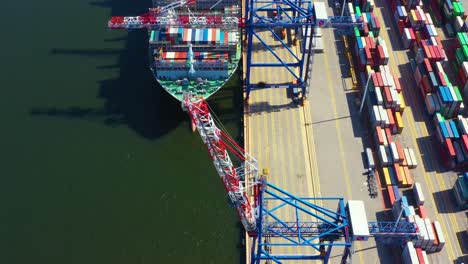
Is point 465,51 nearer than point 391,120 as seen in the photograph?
No

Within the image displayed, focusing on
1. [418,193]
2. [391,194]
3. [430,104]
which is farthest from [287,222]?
[430,104]

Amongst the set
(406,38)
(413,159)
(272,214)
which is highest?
(406,38)

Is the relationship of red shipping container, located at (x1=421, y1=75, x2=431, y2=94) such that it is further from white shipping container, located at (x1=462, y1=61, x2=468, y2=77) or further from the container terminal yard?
white shipping container, located at (x1=462, y1=61, x2=468, y2=77)

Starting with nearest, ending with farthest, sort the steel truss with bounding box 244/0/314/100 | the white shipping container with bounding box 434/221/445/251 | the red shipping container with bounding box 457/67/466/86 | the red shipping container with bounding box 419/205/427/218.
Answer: the white shipping container with bounding box 434/221/445/251 < the red shipping container with bounding box 419/205/427/218 < the steel truss with bounding box 244/0/314/100 < the red shipping container with bounding box 457/67/466/86

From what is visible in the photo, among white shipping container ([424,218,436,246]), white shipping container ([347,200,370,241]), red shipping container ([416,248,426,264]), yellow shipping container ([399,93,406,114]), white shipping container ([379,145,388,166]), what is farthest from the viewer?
yellow shipping container ([399,93,406,114])

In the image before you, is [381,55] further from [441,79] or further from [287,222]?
[287,222]

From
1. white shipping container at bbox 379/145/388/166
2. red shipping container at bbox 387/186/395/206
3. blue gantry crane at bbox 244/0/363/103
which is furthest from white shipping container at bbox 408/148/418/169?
blue gantry crane at bbox 244/0/363/103
